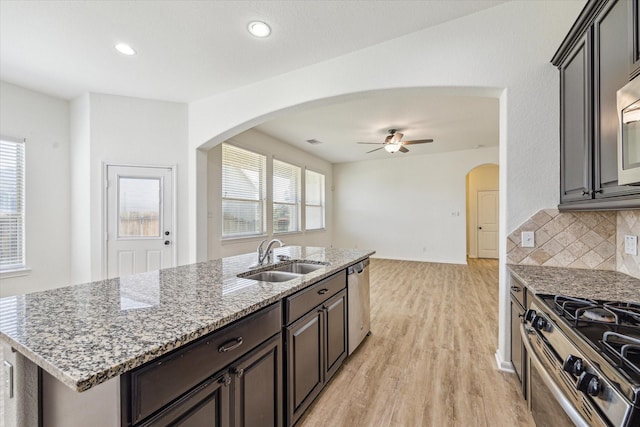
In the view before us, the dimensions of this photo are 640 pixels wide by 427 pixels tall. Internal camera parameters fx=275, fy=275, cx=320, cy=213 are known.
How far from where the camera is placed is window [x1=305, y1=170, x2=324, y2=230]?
24.8ft


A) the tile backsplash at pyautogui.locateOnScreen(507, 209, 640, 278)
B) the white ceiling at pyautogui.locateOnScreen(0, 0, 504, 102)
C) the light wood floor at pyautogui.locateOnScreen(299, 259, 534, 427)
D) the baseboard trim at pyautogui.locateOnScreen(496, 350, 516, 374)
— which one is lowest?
the light wood floor at pyautogui.locateOnScreen(299, 259, 534, 427)

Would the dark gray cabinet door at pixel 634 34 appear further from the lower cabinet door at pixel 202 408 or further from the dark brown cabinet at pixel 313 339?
the lower cabinet door at pixel 202 408

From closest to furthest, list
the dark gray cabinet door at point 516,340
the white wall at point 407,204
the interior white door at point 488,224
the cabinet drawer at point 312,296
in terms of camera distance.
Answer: the cabinet drawer at point 312,296 < the dark gray cabinet door at point 516,340 < the white wall at point 407,204 < the interior white door at point 488,224

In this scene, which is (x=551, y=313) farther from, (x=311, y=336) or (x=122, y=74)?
(x=122, y=74)

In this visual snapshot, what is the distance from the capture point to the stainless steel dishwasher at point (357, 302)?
2.39m

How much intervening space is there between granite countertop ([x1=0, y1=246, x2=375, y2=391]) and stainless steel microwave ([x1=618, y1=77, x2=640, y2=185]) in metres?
1.52

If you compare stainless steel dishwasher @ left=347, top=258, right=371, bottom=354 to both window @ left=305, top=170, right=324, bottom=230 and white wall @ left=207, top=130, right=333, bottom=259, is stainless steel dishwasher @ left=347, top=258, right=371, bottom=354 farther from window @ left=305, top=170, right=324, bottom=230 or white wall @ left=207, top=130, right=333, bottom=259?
window @ left=305, top=170, right=324, bottom=230

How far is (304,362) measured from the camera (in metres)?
1.67

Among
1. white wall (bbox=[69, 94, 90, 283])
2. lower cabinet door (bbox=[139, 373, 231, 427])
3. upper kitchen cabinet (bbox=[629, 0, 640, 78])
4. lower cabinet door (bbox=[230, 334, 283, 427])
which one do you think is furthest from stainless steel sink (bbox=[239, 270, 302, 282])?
white wall (bbox=[69, 94, 90, 283])

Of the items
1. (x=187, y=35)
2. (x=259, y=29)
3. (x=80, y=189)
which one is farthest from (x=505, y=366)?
(x=80, y=189)

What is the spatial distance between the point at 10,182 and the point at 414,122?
225 inches

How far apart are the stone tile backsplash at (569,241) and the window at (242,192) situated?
4.17 meters

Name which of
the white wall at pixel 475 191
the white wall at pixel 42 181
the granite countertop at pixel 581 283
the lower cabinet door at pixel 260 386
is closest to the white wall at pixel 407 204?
the white wall at pixel 475 191

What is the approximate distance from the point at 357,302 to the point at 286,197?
14.4 ft
